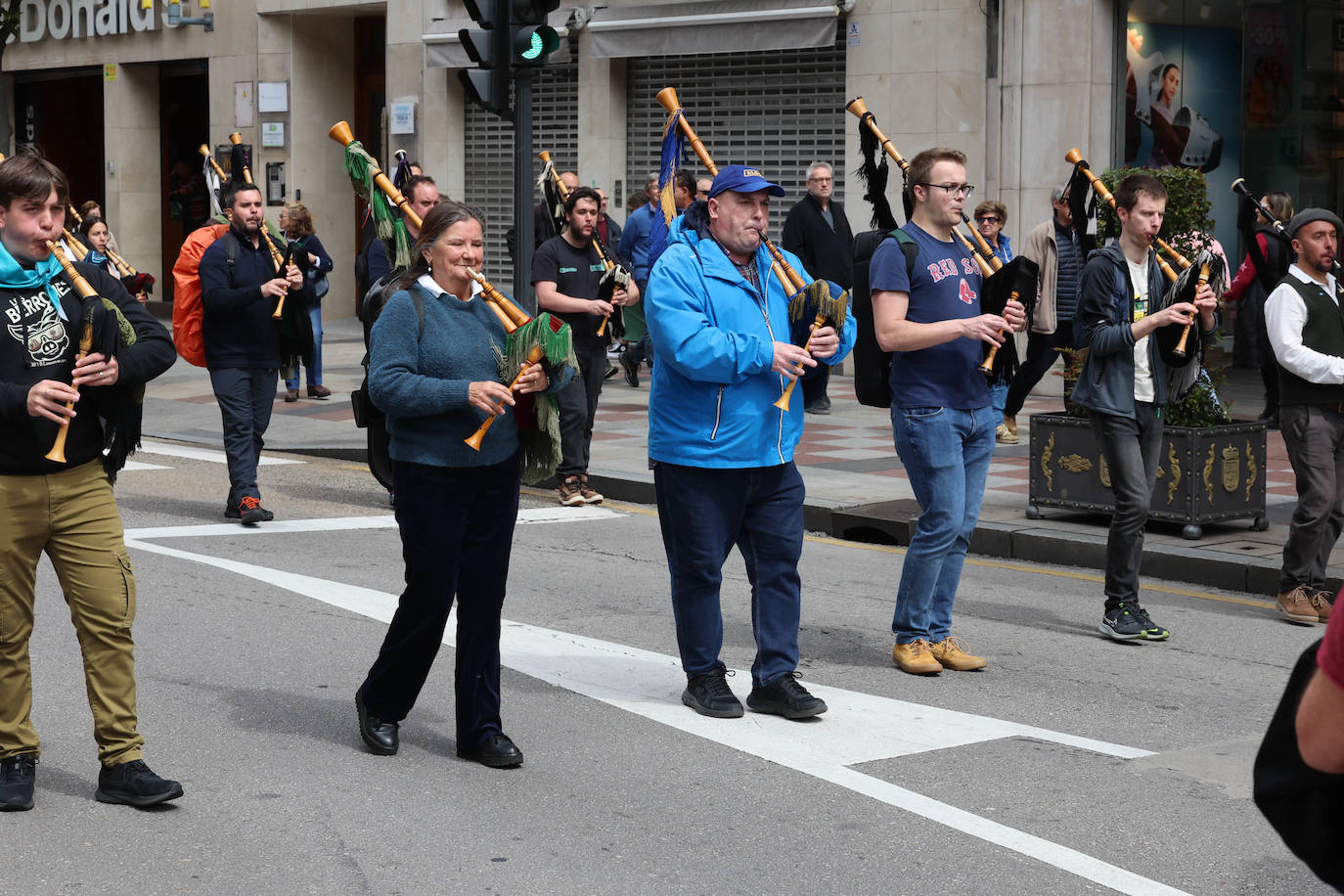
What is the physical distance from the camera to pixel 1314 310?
25.7 ft

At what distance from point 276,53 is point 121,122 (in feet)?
13.7

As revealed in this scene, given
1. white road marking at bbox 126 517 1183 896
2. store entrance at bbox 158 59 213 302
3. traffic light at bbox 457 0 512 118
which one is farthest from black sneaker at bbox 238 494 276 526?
store entrance at bbox 158 59 213 302

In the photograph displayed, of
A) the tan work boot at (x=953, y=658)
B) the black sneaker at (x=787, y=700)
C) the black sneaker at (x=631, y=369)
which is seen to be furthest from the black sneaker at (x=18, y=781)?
the black sneaker at (x=631, y=369)

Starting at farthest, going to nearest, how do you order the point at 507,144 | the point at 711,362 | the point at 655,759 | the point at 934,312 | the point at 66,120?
the point at 66,120 → the point at 507,144 → the point at 934,312 → the point at 711,362 → the point at 655,759

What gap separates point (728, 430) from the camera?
5926 millimetres

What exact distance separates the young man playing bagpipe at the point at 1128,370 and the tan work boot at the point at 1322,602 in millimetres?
888

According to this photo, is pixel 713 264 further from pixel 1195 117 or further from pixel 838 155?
pixel 838 155

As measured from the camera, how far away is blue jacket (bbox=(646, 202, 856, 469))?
5816 millimetres

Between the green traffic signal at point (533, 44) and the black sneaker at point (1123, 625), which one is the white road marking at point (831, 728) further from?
the green traffic signal at point (533, 44)

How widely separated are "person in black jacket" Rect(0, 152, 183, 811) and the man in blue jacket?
1670 millimetres

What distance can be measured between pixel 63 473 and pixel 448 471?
1098 mm

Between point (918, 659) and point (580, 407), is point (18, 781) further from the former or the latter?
point (580, 407)

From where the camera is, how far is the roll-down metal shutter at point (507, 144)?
22.2m

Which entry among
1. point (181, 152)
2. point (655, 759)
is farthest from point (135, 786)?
point (181, 152)
